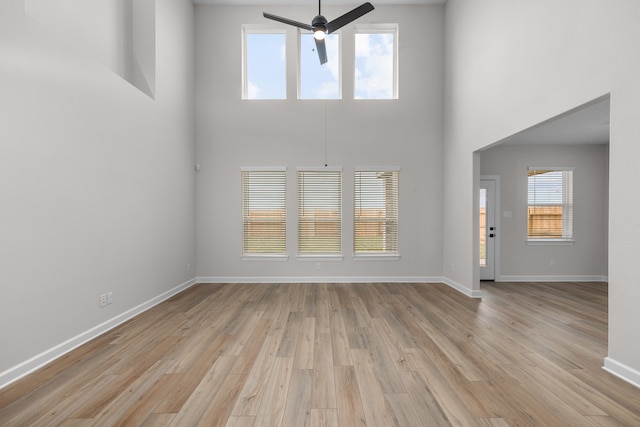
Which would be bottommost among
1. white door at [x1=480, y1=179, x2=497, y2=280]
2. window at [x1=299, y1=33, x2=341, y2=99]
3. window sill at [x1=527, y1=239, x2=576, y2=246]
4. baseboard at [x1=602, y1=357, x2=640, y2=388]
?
baseboard at [x1=602, y1=357, x2=640, y2=388]

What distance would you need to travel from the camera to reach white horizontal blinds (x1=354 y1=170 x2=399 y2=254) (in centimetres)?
589

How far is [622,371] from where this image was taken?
2.30 m

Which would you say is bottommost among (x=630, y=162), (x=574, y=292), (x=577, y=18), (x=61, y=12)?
(x=574, y=292)

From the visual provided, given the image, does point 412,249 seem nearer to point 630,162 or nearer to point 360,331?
point 360,331

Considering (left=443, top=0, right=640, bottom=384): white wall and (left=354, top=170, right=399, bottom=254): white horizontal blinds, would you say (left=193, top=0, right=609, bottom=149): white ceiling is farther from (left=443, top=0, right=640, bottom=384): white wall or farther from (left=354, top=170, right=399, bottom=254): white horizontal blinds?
(left=354, top=170, right=399, bottom=254): white horizontal blinds

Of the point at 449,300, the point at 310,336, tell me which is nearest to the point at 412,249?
the point at 449,300

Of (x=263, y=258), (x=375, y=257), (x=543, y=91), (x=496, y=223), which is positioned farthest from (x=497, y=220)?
(x=263, y=258)

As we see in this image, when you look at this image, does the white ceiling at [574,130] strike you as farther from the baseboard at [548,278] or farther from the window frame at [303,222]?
the window frame at [303,222]

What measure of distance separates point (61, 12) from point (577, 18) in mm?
5018

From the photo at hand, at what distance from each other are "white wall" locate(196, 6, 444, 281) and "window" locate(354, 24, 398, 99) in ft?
0.61

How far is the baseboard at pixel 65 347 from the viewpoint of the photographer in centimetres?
227

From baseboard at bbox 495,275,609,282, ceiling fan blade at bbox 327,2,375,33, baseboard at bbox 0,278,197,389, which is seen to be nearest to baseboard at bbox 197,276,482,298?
baseboard at bbox 495,275,609,282

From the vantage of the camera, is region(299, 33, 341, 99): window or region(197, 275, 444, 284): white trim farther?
region(299, 33, 341, 99): window

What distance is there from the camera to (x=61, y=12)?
3053mm
